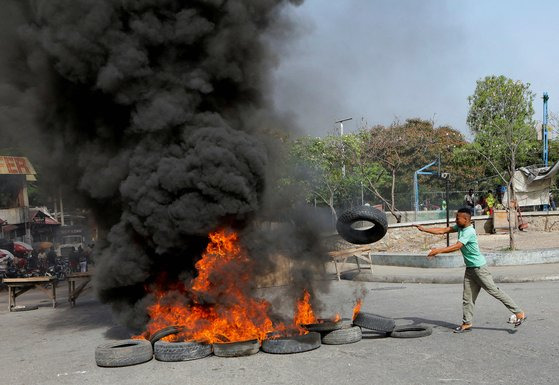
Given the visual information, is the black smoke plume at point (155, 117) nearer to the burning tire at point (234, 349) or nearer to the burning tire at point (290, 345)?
the burning tire at point (290, 345)

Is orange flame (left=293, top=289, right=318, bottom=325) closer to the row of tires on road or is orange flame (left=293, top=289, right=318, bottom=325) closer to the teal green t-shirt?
the row of tires on road

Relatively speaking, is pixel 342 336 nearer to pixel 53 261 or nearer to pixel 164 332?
pixel 164 332

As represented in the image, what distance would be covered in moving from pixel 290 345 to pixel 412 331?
183cm

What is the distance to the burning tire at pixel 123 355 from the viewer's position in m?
6.49

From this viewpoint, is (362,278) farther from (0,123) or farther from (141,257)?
(0,123)

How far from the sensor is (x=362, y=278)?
15.6 meters

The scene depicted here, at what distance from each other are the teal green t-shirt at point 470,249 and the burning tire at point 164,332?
408 centimetres

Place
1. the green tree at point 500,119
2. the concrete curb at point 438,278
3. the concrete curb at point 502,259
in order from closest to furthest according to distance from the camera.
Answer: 1. the concrete curb at point 438,278
2. the concrete curb at point 502,259
3. the green tree at point 500,119

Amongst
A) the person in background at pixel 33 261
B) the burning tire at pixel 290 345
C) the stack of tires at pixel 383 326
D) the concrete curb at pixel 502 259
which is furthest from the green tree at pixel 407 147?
the burning tire at pixel 290 345

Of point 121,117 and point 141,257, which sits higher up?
point 121,117

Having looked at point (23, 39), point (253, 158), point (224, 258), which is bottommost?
point (224, 258)

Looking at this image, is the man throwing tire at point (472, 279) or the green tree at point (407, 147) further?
the green tree at point (407, 147)

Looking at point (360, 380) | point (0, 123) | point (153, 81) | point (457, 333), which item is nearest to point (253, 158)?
point (153, 81)

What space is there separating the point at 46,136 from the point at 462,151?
2315cm
